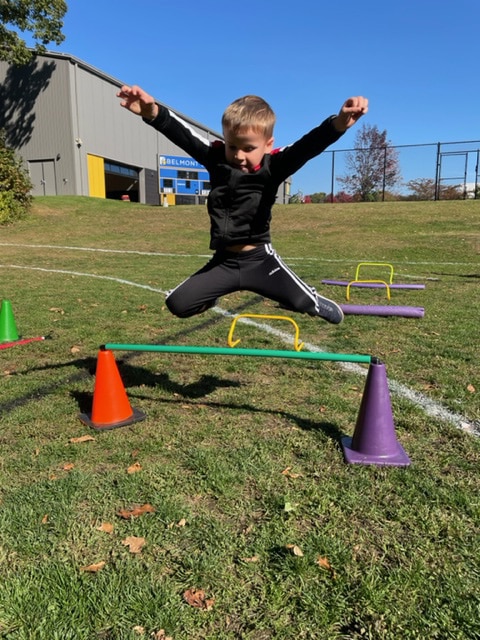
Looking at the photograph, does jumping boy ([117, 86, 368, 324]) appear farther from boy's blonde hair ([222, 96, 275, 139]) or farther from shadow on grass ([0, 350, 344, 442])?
shadow on grass ([0, 350, 344, 442])

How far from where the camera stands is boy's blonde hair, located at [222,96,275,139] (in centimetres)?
345

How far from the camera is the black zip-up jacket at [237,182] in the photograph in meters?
3.64

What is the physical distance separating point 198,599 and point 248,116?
9.74 ft

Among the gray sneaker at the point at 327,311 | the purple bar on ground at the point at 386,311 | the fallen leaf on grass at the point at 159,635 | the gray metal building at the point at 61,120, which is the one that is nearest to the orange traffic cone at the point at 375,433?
the gray sneaker at the point at 327,311

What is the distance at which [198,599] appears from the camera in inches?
81.8

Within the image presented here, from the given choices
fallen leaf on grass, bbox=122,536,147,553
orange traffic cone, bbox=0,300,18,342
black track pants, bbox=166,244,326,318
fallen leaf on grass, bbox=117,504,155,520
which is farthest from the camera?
orange traffic cone, bbox=0,300,18,342

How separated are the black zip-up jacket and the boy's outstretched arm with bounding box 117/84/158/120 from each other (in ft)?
0.25

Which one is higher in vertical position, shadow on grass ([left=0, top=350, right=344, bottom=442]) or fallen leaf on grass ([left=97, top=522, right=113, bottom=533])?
shadow on grass ([left=0, top=350, right=344, bottom=442])

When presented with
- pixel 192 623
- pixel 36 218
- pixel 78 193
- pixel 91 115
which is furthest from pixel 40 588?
pixel 91 115

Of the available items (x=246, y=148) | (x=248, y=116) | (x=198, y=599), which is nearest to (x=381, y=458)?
(x=198, y=599)

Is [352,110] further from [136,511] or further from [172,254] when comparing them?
[172,254]

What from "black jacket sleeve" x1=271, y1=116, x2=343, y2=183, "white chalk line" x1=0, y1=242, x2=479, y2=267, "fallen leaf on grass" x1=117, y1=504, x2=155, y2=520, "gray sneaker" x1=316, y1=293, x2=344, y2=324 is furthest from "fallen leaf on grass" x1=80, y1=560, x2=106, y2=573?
"white chalk line" x1=0, y1=242, x2=479, y2=267

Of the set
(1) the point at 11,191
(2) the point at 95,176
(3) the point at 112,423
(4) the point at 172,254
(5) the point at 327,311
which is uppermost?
(2) the point at 95,176

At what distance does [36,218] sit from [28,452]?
2425 cm
